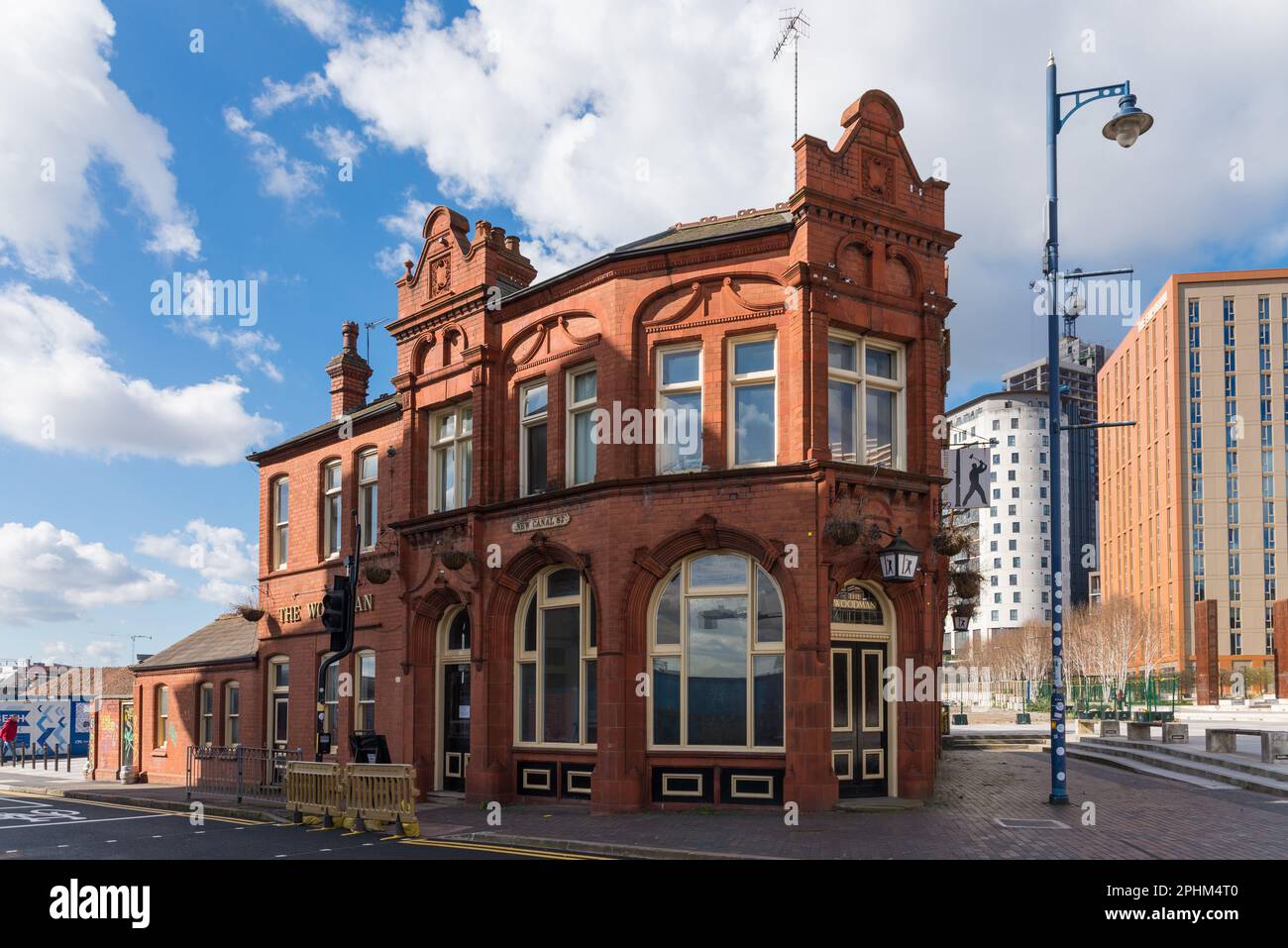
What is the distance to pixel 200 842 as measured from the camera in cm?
1609

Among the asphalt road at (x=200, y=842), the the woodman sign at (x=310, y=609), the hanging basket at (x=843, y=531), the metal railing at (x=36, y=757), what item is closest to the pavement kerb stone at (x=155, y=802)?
the asphalt road at (x=200, y=842)

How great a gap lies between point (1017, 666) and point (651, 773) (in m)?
94.7

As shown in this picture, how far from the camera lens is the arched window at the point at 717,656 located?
1716 cm

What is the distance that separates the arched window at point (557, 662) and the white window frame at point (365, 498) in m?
6.24

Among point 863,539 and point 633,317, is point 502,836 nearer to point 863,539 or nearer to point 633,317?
point 863,539

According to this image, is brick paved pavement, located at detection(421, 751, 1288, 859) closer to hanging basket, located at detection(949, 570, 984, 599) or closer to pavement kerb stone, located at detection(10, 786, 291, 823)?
pavement kerb stone, located at detection(10, 786, 291, 823)

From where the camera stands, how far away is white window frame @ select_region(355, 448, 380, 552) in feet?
82.7

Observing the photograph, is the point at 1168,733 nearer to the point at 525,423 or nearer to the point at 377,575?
the point at 525,423

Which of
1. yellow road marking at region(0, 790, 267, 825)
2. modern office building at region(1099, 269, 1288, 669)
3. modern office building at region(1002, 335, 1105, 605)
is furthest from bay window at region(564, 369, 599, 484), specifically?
modern office building at region(1002, 335, 1105, 605)

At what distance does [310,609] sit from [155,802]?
5290 mm

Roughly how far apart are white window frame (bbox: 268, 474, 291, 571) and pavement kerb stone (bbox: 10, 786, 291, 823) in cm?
641

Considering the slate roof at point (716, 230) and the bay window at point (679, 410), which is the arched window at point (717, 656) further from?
the slate roof at point (716, 230)

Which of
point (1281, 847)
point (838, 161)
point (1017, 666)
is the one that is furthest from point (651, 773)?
point (1017, 666)

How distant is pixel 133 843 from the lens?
53.0 ft
